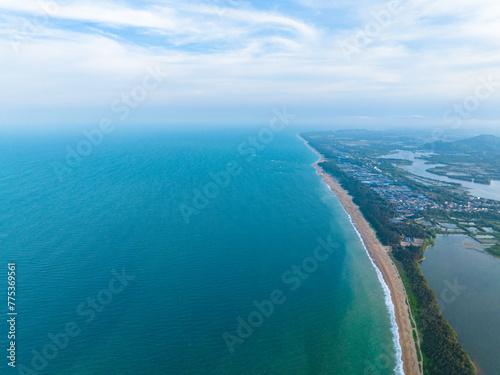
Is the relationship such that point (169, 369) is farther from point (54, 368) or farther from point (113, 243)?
point (113, 243)

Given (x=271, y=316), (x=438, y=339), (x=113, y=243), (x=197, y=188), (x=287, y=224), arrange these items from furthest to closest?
1. (x=197, y=188)
2. (x=287, y=224)
3. (x=113, y=243)
4. (x=271, y=316)
5. (x=438, y=339)

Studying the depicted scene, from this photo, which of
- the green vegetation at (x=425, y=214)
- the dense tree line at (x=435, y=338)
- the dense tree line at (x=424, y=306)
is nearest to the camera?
the dense tree line at (x=435, y=338)

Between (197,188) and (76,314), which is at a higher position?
(197,188)

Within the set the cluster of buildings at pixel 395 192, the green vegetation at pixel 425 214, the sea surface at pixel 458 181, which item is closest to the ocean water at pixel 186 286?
the green vegetation at pixel 425 214

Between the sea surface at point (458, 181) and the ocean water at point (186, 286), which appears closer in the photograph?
the ocean water at point (186, 286)

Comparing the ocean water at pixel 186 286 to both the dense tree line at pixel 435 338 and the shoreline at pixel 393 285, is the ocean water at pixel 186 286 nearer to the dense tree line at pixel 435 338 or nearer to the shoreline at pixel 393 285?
the shoreline at pixel 393 285

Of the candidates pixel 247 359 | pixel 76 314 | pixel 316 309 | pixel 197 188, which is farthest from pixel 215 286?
pixel 197 188
